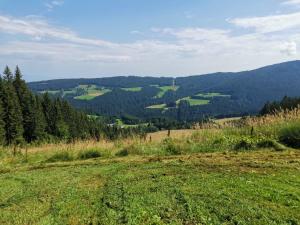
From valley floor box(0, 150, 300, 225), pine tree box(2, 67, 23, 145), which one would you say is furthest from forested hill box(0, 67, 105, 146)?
valley floor box(0, 150, 300, 225)

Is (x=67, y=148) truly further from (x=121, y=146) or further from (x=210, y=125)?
(x=210, y=125)

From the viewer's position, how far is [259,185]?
951cm

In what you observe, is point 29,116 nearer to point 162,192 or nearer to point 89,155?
point 89,155

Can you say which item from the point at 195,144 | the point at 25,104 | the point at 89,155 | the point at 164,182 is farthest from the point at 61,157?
the point at 25,104

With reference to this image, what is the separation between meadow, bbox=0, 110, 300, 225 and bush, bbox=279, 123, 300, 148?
0.29ft

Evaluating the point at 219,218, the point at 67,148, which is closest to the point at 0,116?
the point at 67,148

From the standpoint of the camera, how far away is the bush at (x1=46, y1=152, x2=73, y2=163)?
17.0m

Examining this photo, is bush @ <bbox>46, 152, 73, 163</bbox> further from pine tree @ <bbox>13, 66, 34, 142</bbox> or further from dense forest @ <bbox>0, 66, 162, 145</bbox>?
pine tree @ <bbox>13, 66, 34, 142</bbox>

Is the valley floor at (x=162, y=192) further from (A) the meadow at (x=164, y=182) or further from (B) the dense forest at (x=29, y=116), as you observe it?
(B) the dense forest at (x=29, y=116)

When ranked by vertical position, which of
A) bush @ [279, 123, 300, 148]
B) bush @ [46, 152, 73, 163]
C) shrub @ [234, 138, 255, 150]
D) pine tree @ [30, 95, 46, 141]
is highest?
bush @ [279, 123, 300, 148]

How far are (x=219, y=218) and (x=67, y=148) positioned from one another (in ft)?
38.6

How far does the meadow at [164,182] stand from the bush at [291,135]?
0.09m

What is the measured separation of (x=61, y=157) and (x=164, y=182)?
310 inches

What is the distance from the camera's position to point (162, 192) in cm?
932
